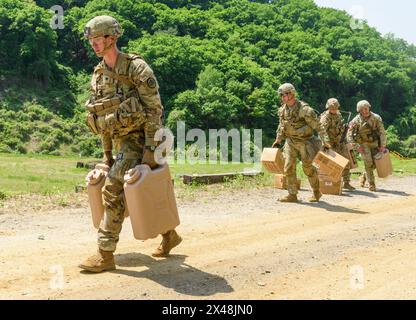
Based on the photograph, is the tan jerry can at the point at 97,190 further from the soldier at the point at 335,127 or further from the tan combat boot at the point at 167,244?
the soldier at the point at 335,127

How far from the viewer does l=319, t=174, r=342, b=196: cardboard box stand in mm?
12375

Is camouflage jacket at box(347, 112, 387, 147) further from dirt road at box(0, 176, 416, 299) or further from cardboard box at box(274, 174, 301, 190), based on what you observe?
dirt road at box(0, 176, 416, 299)

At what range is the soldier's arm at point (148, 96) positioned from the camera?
5230 millimetres

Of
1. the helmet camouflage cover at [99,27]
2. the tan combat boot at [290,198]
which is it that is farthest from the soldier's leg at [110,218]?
the tan combat boot at [290,198]

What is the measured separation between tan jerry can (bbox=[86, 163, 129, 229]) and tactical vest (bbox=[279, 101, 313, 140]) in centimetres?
588

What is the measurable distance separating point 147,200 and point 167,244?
1.04 metres

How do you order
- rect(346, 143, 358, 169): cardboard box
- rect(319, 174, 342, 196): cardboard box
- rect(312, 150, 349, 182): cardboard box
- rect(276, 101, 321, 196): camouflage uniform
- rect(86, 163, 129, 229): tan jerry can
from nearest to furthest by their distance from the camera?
rect(86, 163, 129, 229): tan jerry can, rect(276, 101, 321, 196): camouflage uniform, rect(312, 150, 349, 182): cardboard box, rect(319, 174, 342, 196): cardboard box, rect(346, 143, 358, 169): cardboard box

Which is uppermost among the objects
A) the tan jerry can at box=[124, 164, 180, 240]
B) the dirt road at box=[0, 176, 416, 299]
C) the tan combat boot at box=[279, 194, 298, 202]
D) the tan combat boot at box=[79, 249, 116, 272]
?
the tan jerry can at box=[124, 164, 180, 240]

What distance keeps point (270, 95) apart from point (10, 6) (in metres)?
28.8

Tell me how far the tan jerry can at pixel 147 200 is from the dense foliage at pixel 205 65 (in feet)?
102

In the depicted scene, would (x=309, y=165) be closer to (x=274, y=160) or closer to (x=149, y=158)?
(x=274, y=160)

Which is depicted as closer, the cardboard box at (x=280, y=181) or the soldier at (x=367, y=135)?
the cardboard box at (x=280, y=181)

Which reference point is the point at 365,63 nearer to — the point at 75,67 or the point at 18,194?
the point at 75,67

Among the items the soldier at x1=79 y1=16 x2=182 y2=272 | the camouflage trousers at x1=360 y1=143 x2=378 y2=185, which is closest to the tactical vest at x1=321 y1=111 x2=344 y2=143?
the camouflage trousers at x1=360 y1=143 x2=378 y2=185
